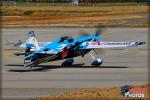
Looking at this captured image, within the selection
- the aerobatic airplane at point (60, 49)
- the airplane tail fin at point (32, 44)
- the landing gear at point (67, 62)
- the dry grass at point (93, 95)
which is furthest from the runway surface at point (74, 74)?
the dry grass at point (93, 95)

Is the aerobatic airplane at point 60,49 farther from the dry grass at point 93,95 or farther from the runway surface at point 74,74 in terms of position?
the dry grass at point 93,95

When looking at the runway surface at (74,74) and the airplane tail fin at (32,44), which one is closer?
the runway surface at (74,74)

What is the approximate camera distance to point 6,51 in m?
43.3

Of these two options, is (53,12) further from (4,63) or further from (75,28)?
(4,63)

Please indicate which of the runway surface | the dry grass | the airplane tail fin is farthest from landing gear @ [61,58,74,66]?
the dry grass

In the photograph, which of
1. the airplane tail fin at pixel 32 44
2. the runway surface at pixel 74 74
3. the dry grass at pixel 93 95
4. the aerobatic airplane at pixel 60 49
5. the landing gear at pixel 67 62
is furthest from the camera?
the landing gear at pixel 67 62

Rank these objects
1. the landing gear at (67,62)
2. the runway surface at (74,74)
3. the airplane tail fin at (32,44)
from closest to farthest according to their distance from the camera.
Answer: the runway surface at (74,74) < the airplane tail fin at (32,44) < the landing gear at (67,62)

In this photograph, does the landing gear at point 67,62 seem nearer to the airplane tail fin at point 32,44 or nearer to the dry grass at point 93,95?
the airplane tail fin at point 32,44

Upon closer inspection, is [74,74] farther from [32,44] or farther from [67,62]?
[32,44]

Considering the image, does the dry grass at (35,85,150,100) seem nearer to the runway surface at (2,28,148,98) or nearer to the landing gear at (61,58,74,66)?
the runway surface at (2,28,148,98)

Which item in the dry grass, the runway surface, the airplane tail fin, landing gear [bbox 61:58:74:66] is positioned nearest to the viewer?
the dry grass

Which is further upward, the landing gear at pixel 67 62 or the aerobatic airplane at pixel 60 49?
the aerobatic airplane at pixel 60 49

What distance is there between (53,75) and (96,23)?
136 feet

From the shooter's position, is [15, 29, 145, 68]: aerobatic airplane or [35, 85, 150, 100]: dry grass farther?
[15, 29, 145, 68]: aerobatic airplane
